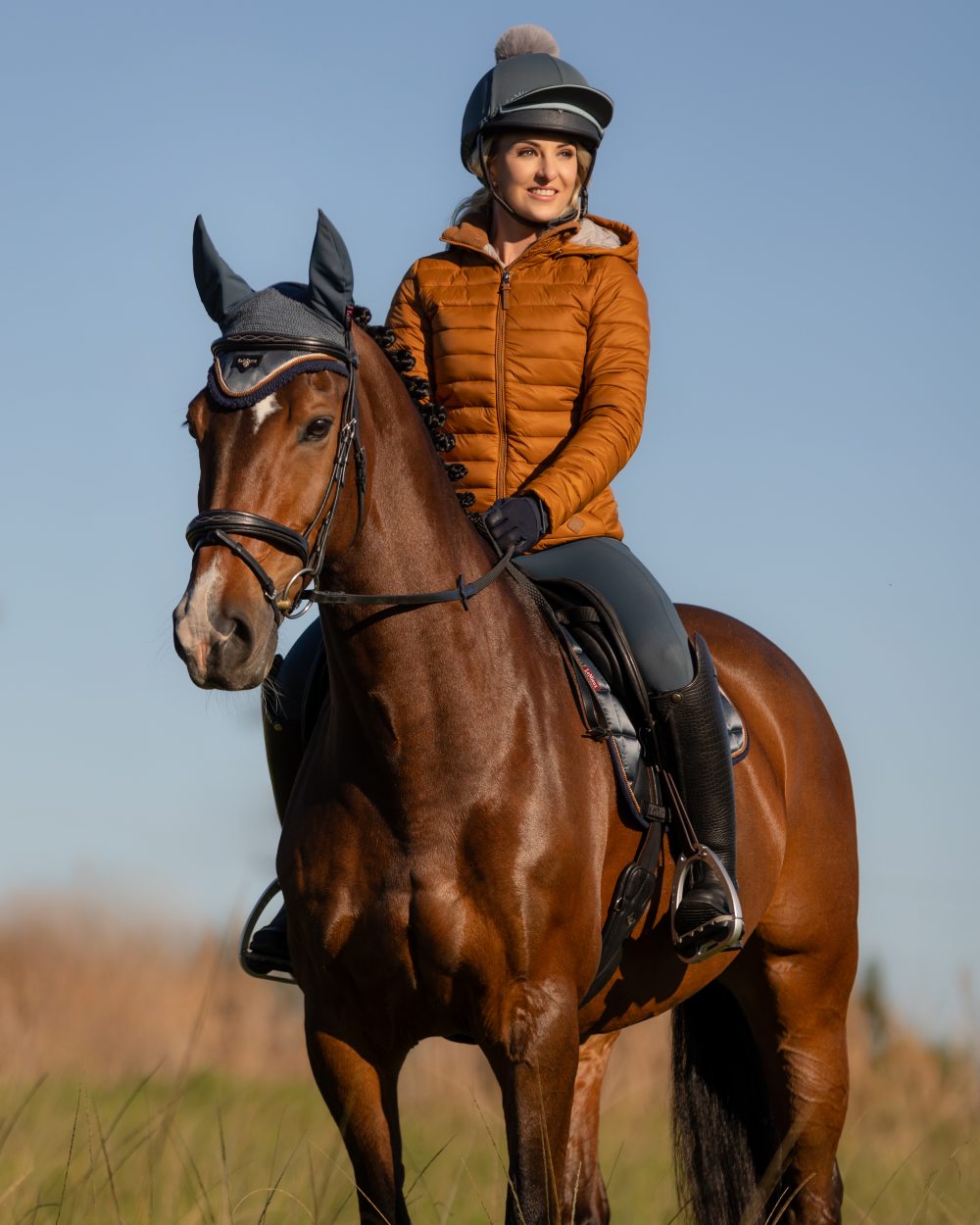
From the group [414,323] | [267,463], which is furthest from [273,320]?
Answer: [414,323]

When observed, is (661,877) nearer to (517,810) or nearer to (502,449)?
(517,810)

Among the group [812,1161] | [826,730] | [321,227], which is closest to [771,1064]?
[812,1161]

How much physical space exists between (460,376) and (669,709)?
1.37 metres

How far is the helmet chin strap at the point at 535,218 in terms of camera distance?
6.25 metres

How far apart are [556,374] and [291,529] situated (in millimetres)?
1732

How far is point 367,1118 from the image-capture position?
208 inches

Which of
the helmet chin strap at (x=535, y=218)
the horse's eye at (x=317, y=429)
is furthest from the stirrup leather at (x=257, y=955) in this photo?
the helmet chin strap at (x=535, y=218)

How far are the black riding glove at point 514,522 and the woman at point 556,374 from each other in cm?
16

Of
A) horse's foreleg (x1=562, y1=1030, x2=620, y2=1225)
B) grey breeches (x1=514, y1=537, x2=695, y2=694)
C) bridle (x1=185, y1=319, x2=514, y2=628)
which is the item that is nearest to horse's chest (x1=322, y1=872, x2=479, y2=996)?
bridle (x1=185, y1=319, x2=514, y2=628)

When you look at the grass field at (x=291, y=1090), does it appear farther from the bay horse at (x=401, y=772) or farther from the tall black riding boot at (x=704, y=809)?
the bay horse at (x=401, y=772)

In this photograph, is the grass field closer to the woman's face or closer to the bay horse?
the bay horse

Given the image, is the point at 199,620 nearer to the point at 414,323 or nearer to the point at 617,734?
the point at 617,734

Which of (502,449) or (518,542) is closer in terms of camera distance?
(518,542)

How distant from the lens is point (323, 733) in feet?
18.2
